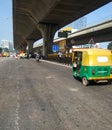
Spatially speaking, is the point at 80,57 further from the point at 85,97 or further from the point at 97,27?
the point at 97,27

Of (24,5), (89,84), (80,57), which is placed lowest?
(89,84)

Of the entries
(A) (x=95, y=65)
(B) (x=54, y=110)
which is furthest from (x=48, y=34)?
(B) (x=54, y=110)

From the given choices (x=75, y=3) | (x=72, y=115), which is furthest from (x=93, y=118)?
(x=75, y=3)

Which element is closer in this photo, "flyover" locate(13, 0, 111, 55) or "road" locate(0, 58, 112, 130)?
"road" locate(0, 58, 112, 130)

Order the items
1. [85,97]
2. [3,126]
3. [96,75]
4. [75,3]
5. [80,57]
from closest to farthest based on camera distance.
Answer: [3,126]
[85,97]
[96,75]
[80,57]
[75,3]

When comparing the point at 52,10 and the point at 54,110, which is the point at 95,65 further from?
the point at 52,10

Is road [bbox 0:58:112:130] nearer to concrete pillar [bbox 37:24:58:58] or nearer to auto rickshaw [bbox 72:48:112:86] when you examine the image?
auto rickshaw [bbox 72:48:112:86]

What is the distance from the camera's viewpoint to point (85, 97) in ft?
34.3

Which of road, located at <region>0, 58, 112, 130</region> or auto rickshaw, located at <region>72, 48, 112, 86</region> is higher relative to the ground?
auto rickshaw, located at <region>72, 48, 112, 86</region>

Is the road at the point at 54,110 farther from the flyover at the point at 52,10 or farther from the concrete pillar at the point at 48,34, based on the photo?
the concrete pillar at the point at 48,34

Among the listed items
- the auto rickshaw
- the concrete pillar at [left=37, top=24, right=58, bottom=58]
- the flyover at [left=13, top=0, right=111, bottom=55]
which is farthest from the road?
the concrete pillar at [left=37, top=24, right=58, bottom=58]

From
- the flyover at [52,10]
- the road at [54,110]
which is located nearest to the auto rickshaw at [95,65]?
the road at [54,110]

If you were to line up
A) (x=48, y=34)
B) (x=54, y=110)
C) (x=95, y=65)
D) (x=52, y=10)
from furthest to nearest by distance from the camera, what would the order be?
(x=48, y=34) → (x=52, y=10) → (x=95, y=65) → (x=54, y=110)

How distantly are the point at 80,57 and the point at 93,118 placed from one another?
8388 millimetres
